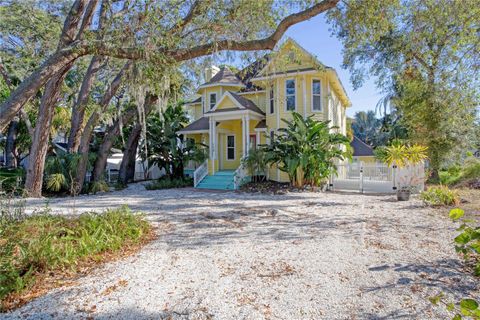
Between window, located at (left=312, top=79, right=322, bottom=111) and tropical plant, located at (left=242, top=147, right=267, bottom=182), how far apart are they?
377 centimetres

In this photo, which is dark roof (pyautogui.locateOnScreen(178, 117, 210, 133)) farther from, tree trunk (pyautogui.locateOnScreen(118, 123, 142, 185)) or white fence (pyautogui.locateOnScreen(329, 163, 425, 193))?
white fence (pyautogui.locateOnScreen(329, 163, 425, 193))

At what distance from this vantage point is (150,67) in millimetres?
6664

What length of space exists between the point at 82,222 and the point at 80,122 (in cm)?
1058

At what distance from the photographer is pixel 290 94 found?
15516mm

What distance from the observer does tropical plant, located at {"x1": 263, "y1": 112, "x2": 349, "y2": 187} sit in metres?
12.7

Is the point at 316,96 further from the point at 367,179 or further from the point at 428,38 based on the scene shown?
the point at 428,38

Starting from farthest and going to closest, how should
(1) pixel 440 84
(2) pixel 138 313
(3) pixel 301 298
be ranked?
(1) pixel 440 84 → (3) pixel 301 298 → (2) pixel 138 313

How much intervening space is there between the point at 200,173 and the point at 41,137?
7463 millimetres

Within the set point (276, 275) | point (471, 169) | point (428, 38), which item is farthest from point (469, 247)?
point (471, 169)

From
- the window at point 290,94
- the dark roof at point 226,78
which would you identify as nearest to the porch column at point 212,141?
the dark roof at point 226,78

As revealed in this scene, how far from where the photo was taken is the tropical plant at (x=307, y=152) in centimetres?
1275

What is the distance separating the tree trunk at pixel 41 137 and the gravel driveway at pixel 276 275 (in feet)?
23.1

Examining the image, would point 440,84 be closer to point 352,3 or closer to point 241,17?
point 352,3

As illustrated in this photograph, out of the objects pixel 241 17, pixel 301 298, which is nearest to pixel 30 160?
pixel 241 17
